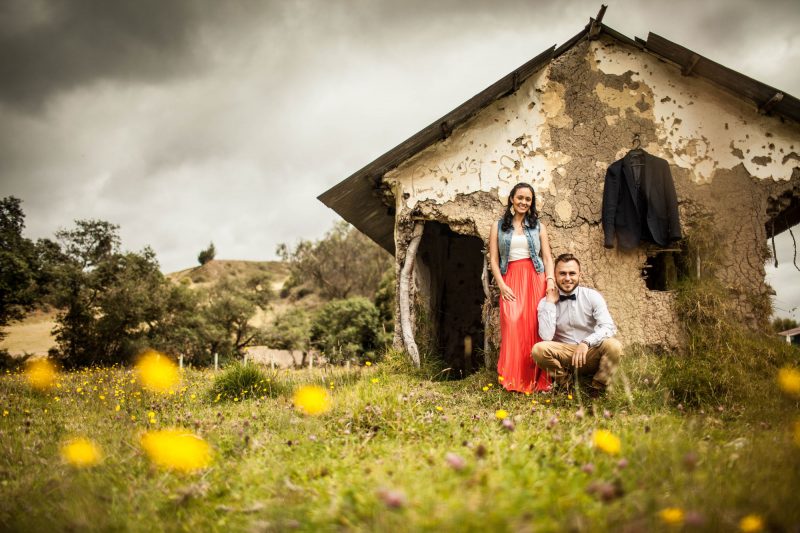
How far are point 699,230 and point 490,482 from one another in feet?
17.7

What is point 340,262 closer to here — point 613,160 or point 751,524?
point 613,160

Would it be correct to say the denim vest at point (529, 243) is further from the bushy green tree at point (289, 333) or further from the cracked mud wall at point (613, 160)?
the bushy green tree at point (289, 333)

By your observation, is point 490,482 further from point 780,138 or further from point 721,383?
point 780,138

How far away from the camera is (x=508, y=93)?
6332 millimetres

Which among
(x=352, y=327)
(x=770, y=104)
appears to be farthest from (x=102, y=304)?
(x=770, y=104)

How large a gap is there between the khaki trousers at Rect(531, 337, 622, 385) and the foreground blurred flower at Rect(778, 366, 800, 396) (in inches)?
53.8

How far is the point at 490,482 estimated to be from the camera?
158 cm

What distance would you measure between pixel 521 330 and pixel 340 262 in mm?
26011

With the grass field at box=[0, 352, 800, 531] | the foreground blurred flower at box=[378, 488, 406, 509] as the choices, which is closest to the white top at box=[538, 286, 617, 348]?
the grass field at box=[0, 352, 800, 531]

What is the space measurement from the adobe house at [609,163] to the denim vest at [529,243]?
69cm

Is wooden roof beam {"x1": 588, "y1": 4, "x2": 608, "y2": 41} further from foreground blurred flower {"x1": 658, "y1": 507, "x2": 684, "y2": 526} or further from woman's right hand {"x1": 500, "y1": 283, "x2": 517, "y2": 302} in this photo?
foreground blurred flower {"x1": 658, "y1": 507, "x2": 684, "y2": 526}

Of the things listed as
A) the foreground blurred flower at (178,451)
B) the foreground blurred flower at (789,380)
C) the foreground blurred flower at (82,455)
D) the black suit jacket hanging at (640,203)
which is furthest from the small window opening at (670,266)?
the foreground blurred flower at (82,455)

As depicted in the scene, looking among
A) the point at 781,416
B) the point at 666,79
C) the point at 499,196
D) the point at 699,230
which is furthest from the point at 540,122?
the point at 781,416

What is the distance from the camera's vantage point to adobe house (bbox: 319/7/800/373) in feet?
17.6
